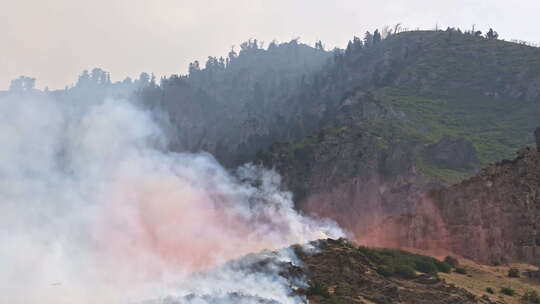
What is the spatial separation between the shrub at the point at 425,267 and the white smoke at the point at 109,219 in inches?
417

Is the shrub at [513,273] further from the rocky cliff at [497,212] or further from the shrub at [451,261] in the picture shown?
the rocky cliff at [497,212]

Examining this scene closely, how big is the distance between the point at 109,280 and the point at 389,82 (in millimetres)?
129140

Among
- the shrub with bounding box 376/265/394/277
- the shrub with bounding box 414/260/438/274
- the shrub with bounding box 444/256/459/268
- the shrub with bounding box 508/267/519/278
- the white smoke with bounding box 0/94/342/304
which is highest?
the white smoke with bounding box 0/94/342/304

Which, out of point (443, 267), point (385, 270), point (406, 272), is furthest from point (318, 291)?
point (443, 267)

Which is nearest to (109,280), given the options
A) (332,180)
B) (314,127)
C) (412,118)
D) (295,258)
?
(295,258)

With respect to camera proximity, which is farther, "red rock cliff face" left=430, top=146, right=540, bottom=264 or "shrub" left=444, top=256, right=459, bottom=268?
"red rock cliff face" left=430, top=146, right=540, bottom=264

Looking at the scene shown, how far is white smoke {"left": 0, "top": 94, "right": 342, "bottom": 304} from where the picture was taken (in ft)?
119

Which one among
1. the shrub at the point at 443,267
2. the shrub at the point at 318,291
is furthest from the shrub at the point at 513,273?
the shrub at the point at 318,291

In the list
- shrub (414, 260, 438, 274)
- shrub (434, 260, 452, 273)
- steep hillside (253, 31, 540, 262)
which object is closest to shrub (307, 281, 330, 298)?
shrub (414, 260, 438, 274)

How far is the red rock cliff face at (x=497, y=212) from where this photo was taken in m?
71.1

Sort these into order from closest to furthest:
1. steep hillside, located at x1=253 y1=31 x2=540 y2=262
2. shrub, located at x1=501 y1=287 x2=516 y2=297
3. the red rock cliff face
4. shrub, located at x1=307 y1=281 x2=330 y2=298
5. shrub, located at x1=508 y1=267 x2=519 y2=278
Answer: shrub, located at x1=307 y1=281 x2=330 y2=298 → shrub, located at x1=501 y1=287 x2=516 y2=297 → shrub, located at x1=508 y1=267 x2=519 y2=278 → the red rock cliff face → steep hillside, located at x1=253 y1=31 x2=540 y2=262

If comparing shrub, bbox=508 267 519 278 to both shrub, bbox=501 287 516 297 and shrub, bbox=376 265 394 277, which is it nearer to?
shrub, bbox=501 287 516 297

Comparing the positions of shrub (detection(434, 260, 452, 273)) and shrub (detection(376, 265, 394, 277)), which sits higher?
shrub (detection(376, 265, 394, 277))

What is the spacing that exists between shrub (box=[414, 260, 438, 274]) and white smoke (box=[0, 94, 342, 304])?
10.6 m
